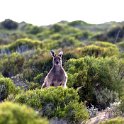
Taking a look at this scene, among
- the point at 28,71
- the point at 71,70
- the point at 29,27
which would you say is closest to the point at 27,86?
the point at 71,70

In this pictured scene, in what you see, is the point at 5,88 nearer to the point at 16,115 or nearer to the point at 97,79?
the point at 97,79

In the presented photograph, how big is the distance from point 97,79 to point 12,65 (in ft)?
27.1

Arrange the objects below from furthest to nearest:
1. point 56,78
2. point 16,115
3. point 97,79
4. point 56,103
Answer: point 97,79
point 56,78
point 56,103
point 16,115

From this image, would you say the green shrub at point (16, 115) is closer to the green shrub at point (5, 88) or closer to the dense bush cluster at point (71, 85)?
the dense bush cluster at point (71, 85)

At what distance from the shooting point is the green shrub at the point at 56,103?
10.3 metres

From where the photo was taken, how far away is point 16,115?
5.81 meters

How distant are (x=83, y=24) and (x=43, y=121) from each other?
2676 inches

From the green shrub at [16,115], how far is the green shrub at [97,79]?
26.3 feet

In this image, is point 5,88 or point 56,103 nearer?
point 56,103

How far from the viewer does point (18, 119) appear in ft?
19.0

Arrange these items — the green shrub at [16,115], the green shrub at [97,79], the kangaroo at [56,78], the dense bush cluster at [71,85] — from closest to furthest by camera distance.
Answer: the green shrub at [16,115], the dense bush cluster at [71,85], the kangaroo at [56,78], the green shrub at [97,79]

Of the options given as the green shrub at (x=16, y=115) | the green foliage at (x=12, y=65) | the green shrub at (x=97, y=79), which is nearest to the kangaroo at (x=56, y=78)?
the green shrub at (x=97, y=79)

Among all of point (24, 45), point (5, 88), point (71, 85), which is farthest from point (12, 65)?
point (24, 45)

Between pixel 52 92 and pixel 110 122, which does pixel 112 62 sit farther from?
pixel 110 122
